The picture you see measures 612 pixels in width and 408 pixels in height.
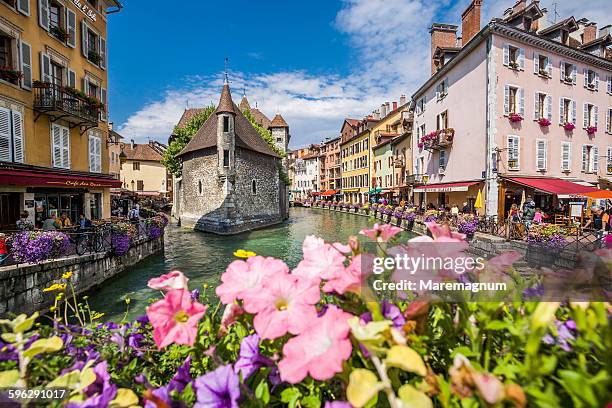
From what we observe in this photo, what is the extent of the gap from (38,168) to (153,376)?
14.7m

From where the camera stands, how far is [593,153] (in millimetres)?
20172

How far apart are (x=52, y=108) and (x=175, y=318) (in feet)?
50.2

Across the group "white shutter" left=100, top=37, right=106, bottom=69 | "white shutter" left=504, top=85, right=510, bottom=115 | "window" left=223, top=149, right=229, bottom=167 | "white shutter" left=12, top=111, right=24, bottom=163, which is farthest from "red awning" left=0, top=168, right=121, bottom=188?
"white shutter" left=504, top=85, right=510, bottom=115

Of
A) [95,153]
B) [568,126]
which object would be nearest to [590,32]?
[568,126]

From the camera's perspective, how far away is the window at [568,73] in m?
19.3

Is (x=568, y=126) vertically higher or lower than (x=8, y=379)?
higher

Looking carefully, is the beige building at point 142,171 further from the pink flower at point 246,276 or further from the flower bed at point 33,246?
the pink flower at point 246,276

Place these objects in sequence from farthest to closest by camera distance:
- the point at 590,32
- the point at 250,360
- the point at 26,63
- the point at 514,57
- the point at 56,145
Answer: the point at 590,32 → the point at 514,57 → the point at 56,145 → the point at 26,63 → the point at 250,360

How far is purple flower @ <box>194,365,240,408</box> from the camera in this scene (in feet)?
2.91

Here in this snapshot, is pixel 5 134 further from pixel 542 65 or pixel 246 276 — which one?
pixel 542 65

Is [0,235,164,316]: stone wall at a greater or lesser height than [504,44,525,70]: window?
lesser

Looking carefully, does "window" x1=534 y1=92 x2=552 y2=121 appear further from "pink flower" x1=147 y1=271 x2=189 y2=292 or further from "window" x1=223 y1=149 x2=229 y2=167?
"pink flower" x1=147 y1=271 x2=189 y2=292

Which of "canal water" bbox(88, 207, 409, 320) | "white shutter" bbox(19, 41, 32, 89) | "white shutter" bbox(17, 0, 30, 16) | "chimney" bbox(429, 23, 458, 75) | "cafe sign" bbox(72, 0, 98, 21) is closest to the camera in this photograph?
"canal water" bbox(88, 207, 409, 320)

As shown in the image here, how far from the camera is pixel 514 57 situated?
17938 mm
